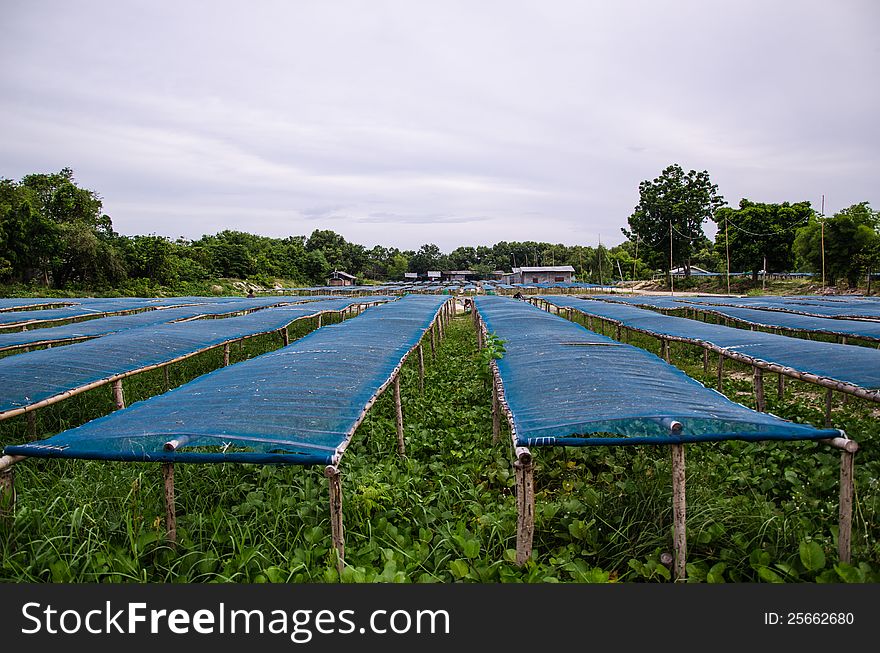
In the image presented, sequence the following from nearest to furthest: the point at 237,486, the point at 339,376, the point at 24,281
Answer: the point at 237,486, the point at 339,376, the point at 24,281

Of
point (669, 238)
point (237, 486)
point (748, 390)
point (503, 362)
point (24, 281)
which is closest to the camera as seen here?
point (237, 486)

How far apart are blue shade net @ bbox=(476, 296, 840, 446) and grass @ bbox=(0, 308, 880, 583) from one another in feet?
2.38

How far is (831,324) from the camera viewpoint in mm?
9914

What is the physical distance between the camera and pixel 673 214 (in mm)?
45125

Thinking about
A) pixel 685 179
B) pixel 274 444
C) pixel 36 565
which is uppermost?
pixel 685 179

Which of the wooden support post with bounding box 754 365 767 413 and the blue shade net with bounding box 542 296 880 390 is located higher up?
the blue shade net with bounding box 542 296 880 390

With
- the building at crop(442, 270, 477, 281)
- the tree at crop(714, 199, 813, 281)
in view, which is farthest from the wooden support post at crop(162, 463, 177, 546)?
the building at crop(442, 270, 477, 281)

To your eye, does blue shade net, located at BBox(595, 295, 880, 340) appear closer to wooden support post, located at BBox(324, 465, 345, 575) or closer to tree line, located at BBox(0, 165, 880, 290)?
wooden support post, located at BBox(324, 465, 345, 575)

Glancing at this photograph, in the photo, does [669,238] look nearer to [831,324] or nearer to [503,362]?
[831,324]

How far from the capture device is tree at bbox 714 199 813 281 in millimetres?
41469

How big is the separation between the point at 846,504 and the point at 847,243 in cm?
3339

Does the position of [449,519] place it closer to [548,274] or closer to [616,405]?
[616,405]

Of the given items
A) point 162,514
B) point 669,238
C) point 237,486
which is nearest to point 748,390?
point 237,486

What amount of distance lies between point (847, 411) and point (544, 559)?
5.67m
